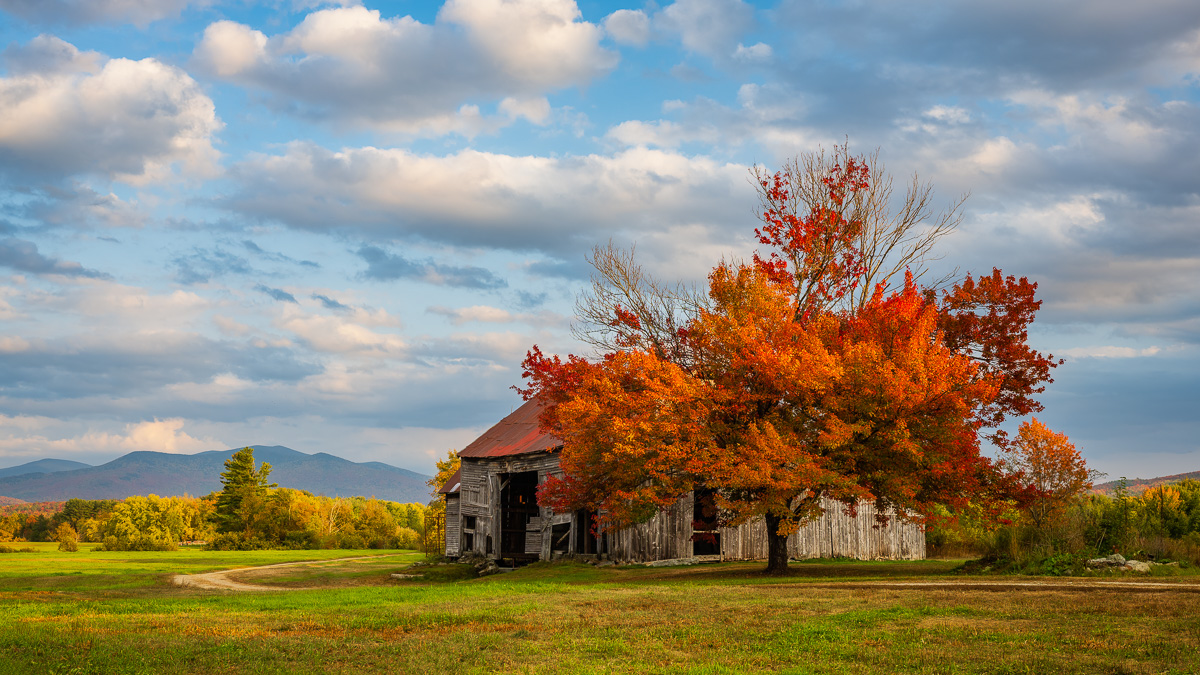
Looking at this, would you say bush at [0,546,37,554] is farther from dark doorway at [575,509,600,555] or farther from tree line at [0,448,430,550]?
dark doorway at [575,509,600,555]

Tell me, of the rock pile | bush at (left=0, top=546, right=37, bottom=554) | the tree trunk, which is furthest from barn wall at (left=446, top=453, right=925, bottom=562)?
bush at (left=0, top=546, right=37, bottom=554)

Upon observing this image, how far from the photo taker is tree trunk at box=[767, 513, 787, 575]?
23.2 metres

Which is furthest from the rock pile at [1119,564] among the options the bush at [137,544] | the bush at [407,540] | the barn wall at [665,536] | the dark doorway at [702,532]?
the bush at [137,544]

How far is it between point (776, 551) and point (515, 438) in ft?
57.0

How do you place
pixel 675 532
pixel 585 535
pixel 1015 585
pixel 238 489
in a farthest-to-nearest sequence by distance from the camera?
pixel 238 489, pixel 585 535, pixel 675 532, pixel 1015 585

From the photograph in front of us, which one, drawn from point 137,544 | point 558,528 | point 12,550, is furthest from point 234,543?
point 558,528

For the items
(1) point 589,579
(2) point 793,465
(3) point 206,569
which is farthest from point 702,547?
(3) point 206,569

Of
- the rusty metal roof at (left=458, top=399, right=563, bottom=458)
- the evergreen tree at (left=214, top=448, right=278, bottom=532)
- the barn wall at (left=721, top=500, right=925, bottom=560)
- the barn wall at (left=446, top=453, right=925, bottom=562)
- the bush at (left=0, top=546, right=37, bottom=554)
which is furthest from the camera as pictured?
the evergreen tree at (left=214, top=448, right=278, bottom=532)

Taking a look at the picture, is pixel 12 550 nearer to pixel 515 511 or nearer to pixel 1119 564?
pixel 515 511

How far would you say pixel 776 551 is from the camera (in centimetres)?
2342

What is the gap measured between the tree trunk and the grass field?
5.29 m

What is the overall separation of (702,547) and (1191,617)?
2266 centimetres

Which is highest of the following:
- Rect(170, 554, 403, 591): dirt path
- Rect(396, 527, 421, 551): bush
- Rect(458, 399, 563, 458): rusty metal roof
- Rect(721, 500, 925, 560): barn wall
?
Rect(458, 399, 563, 458): rusty metal roof

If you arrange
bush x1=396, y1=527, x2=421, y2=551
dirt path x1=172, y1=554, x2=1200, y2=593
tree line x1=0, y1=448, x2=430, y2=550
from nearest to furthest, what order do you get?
dirt path x1=172, y1=554, x2=1200, y2=593 → tree line x1=0, y1=448, x2=430, y2=550 → bush x1=396, y1=527, x2=421, y2=551
